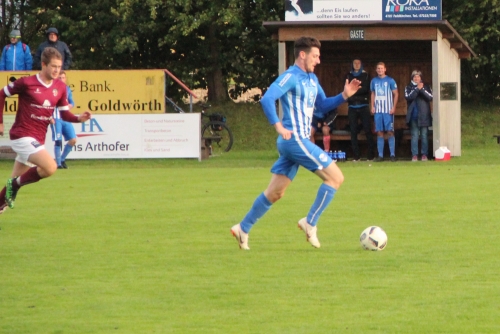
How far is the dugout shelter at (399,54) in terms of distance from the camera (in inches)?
872

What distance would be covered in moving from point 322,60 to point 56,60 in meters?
14.6

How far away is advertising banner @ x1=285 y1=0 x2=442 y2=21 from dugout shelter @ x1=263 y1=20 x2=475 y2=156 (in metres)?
0.21

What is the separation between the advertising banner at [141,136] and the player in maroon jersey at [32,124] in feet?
35.5

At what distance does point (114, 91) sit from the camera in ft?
75.5

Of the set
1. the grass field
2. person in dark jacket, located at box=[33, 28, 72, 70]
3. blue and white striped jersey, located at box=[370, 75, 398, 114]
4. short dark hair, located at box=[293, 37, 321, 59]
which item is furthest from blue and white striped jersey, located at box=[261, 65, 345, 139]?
person in dark jacket, located at box=[33, 28, 72, 70]

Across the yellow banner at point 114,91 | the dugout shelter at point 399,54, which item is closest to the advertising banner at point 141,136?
the yellow banner at point 114,91

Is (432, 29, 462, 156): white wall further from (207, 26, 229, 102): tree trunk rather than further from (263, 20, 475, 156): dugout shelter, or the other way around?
(207, 26, 229, 102): tree trunk

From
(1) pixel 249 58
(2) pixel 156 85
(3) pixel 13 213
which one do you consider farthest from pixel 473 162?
(1) pixel 249 58

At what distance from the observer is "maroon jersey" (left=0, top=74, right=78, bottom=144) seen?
11.2m

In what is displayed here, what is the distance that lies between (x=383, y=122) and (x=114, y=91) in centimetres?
577

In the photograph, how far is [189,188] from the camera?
51.7 feet

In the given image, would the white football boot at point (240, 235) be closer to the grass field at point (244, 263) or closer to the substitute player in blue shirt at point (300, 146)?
the substitute player in blue shirt at point (300, 146)

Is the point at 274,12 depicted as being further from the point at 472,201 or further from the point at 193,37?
the point at 472,201

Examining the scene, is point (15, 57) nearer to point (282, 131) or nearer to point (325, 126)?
point (325, 126)
